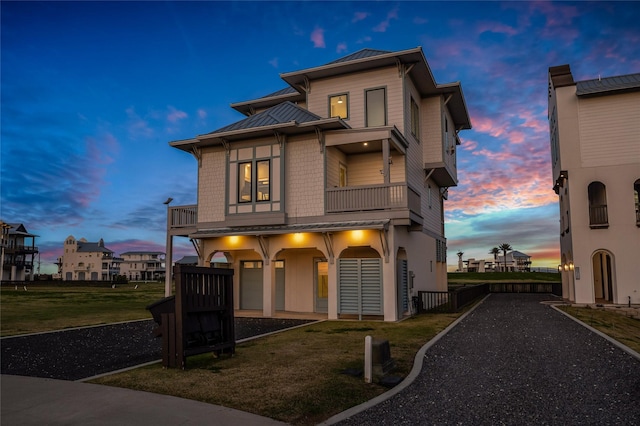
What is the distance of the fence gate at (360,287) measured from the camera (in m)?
17.9

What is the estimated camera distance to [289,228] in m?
19.3

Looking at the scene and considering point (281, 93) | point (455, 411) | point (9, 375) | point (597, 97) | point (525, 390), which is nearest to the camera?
point (455, 411)

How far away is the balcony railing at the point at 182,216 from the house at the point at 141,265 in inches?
5108

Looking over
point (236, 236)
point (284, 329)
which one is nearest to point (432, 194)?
point (236, 236)

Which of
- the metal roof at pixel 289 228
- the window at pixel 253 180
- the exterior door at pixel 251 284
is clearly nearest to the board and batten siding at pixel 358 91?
the window at pixel 253 180

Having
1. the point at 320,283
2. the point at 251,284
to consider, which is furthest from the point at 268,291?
the point at 251,284

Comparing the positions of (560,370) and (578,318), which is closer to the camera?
(560,370)

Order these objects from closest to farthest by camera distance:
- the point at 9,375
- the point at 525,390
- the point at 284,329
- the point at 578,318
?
the point at 525,390 < the point at 9,375 < the point at 284,329 < the point at 578,318

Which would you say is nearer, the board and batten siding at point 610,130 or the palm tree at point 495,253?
the board and batten siding at point 610,130

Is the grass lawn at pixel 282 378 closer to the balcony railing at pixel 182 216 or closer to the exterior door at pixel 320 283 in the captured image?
the exterior door at pixel 320 283

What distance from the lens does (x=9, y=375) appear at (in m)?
8.42

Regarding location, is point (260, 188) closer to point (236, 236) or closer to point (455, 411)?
point (236, 236)

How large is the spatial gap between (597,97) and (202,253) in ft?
72.5

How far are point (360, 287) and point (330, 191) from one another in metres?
4.18
